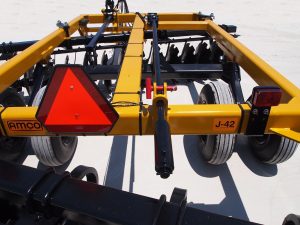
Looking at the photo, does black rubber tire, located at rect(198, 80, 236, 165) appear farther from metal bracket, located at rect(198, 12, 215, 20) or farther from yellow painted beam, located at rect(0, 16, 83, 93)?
metal bracket, located at rect(198, 12, 215, 20)

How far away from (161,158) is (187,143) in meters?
2.18

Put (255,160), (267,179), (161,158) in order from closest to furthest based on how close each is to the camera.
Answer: (161,158) → (267,179) → (255,160)

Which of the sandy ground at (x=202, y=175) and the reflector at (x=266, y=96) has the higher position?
the reflector at (x=266, y=96)

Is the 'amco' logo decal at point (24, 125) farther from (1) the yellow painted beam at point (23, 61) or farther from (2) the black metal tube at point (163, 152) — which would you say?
(2) the black metal tube at point (163, 152)

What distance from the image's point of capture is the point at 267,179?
2680 mm

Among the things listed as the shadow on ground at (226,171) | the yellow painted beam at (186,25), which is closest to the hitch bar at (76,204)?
the shadow on ground at (226,171)

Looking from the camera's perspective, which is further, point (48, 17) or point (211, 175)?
point (48, 17)

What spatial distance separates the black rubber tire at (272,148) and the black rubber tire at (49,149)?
6.74ft

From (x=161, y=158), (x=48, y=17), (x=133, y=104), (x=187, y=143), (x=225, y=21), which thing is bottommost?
(x=187, y=143)

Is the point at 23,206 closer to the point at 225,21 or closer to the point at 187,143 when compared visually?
the point at 187,143

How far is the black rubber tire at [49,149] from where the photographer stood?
2.44m

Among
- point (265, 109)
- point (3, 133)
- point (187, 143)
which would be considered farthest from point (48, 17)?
point (265, 109)

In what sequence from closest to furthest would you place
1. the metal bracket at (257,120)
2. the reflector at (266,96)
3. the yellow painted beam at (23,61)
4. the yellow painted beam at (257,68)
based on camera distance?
the reflector at (266,96), the metal bracket at (257,120), the yellow painted beam at (257,68), the yellow painted beam at (23,61)

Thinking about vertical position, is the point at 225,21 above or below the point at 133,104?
above
